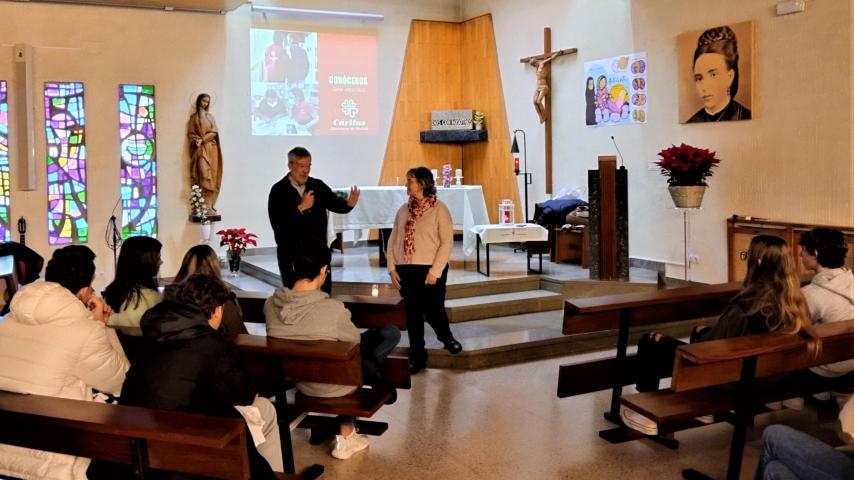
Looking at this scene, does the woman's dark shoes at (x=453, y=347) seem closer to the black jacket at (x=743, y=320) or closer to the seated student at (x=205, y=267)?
the seated student at (x=205, y=267)

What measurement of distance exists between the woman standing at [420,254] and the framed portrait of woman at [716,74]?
10.7ft

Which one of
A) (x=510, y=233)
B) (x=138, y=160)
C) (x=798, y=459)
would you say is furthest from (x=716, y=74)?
(x=138, y=160)

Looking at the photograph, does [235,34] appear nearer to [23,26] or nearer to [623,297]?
[23,26]

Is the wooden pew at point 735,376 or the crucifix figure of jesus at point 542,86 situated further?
the crucifix figure of jesus at point 542,86

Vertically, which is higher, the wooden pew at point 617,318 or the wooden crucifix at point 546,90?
Answer: the wooden crucifix at point 546,90

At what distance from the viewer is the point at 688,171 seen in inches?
268

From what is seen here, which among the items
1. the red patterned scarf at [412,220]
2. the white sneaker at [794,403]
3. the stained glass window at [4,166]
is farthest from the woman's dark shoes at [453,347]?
the stained glass window at [4,166]

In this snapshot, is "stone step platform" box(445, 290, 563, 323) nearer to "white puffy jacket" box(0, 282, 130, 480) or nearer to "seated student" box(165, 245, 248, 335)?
"seated student" box(165, 245, 248, 335)

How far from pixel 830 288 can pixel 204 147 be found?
7.07 m

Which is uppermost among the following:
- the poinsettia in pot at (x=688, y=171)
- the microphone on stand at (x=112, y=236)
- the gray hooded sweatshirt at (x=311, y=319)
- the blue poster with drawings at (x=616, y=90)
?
the blue poster with drawings at (x=616, y=90)

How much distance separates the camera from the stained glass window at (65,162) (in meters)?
Result: 8.77

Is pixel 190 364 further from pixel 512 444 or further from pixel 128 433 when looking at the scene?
pixel 512 444

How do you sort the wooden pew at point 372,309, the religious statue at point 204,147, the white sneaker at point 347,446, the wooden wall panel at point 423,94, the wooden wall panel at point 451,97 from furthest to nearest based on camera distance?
the wooden wall panel at point 423,94 → the wooden wall panel at point 451,97 → the religious statue at point 204,147 → the wooden pew at point 372,309 → the white sneaker at point 347,446

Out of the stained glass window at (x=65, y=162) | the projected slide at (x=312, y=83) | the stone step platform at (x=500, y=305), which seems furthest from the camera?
the projected slide at (x=312, y=83)
